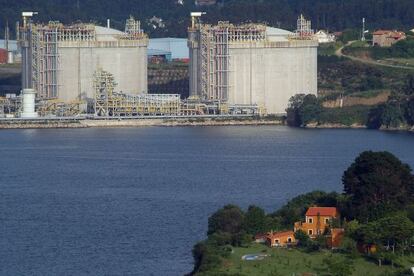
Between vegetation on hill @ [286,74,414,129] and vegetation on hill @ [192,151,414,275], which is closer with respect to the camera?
vegetation on hill @ [192,151,414,275]

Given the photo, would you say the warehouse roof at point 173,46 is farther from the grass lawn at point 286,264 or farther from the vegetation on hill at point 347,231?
the grass lawn at point 286,264

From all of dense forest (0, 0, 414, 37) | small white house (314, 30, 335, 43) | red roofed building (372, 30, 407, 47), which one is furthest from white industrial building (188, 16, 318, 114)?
dense forest (0, 0, 414, 37)

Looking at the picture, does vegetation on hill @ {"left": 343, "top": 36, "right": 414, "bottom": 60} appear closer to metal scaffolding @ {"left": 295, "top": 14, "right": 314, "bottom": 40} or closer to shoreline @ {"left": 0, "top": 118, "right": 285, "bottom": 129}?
metal scaffolding @ {"left": 295, "top": 14, "right": 314, "bottom": 40}

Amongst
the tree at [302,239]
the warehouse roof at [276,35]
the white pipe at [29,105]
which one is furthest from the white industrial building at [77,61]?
the tree at [302,239]

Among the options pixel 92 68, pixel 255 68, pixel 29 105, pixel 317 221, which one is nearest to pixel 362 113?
pixel 255 68

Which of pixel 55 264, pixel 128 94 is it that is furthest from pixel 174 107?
pixel 55 264
